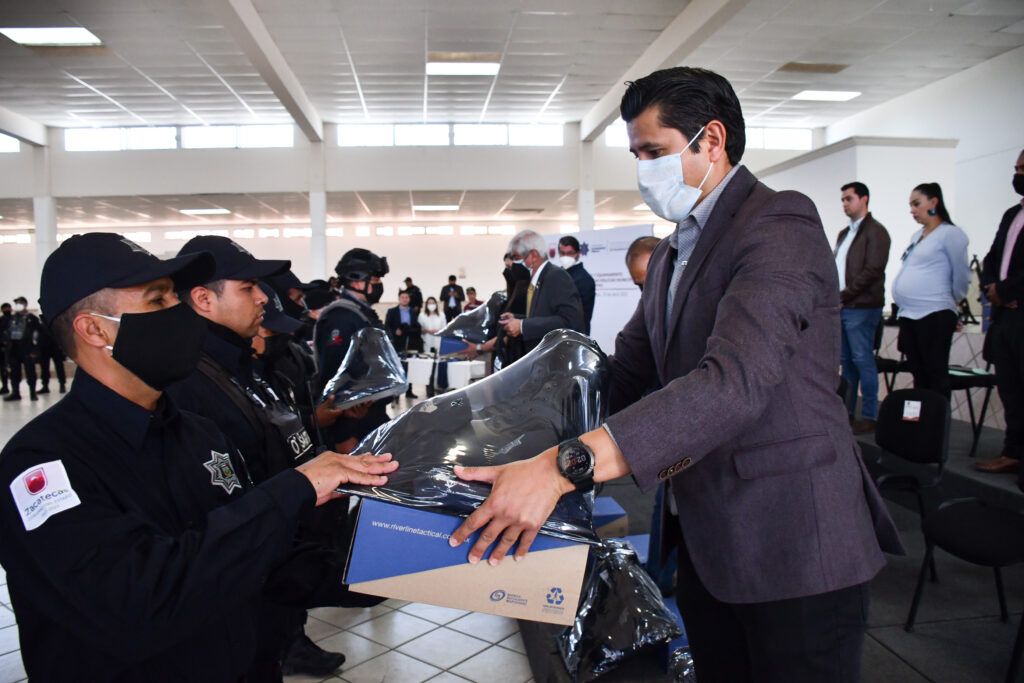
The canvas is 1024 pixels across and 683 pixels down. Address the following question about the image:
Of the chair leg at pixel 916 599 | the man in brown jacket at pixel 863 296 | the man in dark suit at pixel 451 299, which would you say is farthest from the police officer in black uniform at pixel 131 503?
the man in dark suit at pixel 451 299

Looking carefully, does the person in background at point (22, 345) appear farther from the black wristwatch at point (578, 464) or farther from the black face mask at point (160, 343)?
the black wristwatch at point (578, 464)

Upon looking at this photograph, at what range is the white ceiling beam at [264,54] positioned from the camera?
805 centimetres

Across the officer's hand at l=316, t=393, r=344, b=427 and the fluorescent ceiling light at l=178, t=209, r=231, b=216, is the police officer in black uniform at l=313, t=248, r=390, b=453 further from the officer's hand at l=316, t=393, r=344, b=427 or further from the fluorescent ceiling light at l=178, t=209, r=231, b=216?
the fluorescent ceiling light at l=178, t=209, r=231, b=216

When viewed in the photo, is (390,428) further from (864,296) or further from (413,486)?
(864,296)

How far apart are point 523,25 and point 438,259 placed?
12473 millimetres

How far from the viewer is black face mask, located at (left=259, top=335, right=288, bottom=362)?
2.68 metres

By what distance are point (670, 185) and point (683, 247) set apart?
131 millimetres

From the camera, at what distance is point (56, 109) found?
13.4 metres

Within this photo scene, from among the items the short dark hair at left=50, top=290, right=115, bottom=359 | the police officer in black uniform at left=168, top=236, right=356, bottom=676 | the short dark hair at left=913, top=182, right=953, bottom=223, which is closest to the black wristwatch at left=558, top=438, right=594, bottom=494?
the short dark hair at left=50, top=290, right=115, bottom=359

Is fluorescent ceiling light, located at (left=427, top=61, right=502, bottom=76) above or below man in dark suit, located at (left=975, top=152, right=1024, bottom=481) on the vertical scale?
above

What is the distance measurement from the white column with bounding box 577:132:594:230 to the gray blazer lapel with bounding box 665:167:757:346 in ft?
46.1

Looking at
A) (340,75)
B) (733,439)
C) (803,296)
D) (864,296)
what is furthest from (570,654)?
(340,75)

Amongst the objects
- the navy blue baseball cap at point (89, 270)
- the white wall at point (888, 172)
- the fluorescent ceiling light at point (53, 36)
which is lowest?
the navy blue baseball cap at point (89, 270)

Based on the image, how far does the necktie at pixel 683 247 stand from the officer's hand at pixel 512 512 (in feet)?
1.63
